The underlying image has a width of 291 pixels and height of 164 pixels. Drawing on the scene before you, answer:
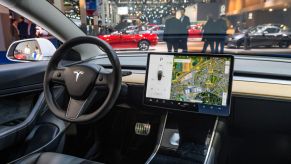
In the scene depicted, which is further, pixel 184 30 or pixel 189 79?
pixel 184 30

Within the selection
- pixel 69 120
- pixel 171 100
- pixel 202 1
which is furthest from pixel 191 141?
pixel 202 1

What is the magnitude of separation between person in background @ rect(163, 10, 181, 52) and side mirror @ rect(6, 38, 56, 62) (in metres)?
0.92

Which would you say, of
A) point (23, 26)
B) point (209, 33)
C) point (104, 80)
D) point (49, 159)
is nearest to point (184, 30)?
point (209, 33)

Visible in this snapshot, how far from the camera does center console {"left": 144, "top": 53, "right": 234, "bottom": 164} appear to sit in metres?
1.57

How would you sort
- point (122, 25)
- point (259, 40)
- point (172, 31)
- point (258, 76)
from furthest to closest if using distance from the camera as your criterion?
point (122, 25)
point (259, 40)
point (172, 31)
point (258, 76)

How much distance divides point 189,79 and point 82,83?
60cm

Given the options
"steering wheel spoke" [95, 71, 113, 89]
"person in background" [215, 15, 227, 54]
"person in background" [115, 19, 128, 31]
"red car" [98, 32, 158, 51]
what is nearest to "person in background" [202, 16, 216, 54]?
"person in background" [215, 15, 227, 54]

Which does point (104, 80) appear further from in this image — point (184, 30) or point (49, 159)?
point (184, 30)

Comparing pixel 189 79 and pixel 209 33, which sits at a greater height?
pixel 209 33

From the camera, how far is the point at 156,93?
1.71m

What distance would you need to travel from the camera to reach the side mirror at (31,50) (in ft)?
7.23

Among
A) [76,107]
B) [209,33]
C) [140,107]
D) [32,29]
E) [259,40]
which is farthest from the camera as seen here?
[259,40]

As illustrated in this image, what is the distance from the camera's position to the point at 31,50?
2.25 metres

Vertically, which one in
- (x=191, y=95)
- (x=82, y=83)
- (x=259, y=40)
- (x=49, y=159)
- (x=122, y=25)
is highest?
(x=122, y=25)
